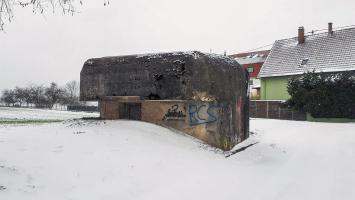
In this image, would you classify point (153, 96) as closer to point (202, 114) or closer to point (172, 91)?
point (172, 91)

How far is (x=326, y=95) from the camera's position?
28203 millimetres

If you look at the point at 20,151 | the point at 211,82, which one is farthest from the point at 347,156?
the point at 20,151

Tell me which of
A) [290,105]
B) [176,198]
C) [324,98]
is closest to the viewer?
[176,198]

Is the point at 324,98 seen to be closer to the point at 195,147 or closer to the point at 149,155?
the point at 195,147

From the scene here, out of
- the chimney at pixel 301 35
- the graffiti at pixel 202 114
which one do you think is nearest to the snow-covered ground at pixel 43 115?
the graffiti at pixel 202 114

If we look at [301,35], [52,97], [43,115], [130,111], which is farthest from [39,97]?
[130,111]

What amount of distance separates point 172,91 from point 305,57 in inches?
1046

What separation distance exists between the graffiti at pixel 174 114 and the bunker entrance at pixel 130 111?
1.46 metres

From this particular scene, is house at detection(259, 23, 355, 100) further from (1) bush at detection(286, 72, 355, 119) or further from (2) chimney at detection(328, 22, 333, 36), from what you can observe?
(1) bush at detection(286, 72, 355, 119)

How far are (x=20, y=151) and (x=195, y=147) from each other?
5.10 meters

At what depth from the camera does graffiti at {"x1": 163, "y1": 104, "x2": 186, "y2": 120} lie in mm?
12038

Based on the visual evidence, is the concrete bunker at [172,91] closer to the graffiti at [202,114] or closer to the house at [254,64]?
the graffiti at [202,114]

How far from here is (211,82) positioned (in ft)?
40.4

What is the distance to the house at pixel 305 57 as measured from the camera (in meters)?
32.8
